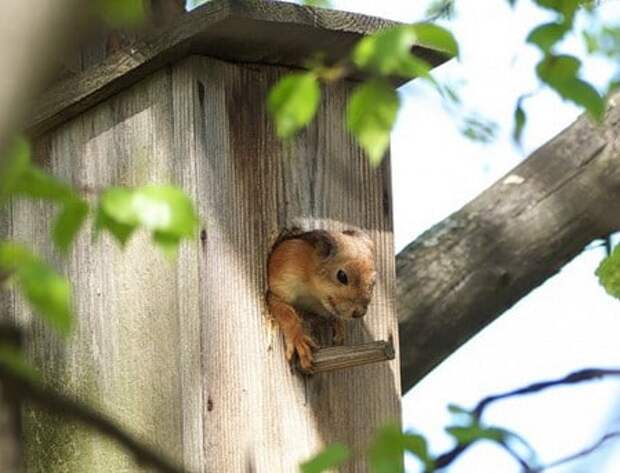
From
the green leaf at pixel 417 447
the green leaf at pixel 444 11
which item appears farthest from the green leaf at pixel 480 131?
the green leaf at pixel 417 447

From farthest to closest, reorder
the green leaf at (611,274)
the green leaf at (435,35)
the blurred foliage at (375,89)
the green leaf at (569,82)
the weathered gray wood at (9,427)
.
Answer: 1. the green leaf at (611,274)
2. the green leaf at (569,82)
3. the green leaf at (435,35)
4. the blurred foliage at (375,89)
5. the weathered gray wood at (9,427)

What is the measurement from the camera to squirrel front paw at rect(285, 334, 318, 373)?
12.0 feet

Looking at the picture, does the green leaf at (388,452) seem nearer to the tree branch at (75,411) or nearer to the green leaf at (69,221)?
the green leaf at (69,221)

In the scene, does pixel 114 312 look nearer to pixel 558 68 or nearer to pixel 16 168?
pixel 558 68

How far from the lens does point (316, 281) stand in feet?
13.0

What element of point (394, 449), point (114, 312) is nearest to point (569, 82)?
point (394, 449)

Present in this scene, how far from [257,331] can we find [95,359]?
1.54ft

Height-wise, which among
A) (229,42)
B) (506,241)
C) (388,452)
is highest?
(229,42)

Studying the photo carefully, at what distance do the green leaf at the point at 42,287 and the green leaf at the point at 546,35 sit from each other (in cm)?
107

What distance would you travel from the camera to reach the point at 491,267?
4379mm

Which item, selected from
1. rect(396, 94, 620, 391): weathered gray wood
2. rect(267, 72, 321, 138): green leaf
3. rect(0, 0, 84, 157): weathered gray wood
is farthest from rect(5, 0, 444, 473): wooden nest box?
rect(0, 0, 84, 157): weathered gray wood

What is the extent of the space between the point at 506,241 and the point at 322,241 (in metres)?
0.72

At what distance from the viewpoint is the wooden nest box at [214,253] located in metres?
3.55

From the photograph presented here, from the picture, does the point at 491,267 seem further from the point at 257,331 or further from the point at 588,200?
the point at 257,331
